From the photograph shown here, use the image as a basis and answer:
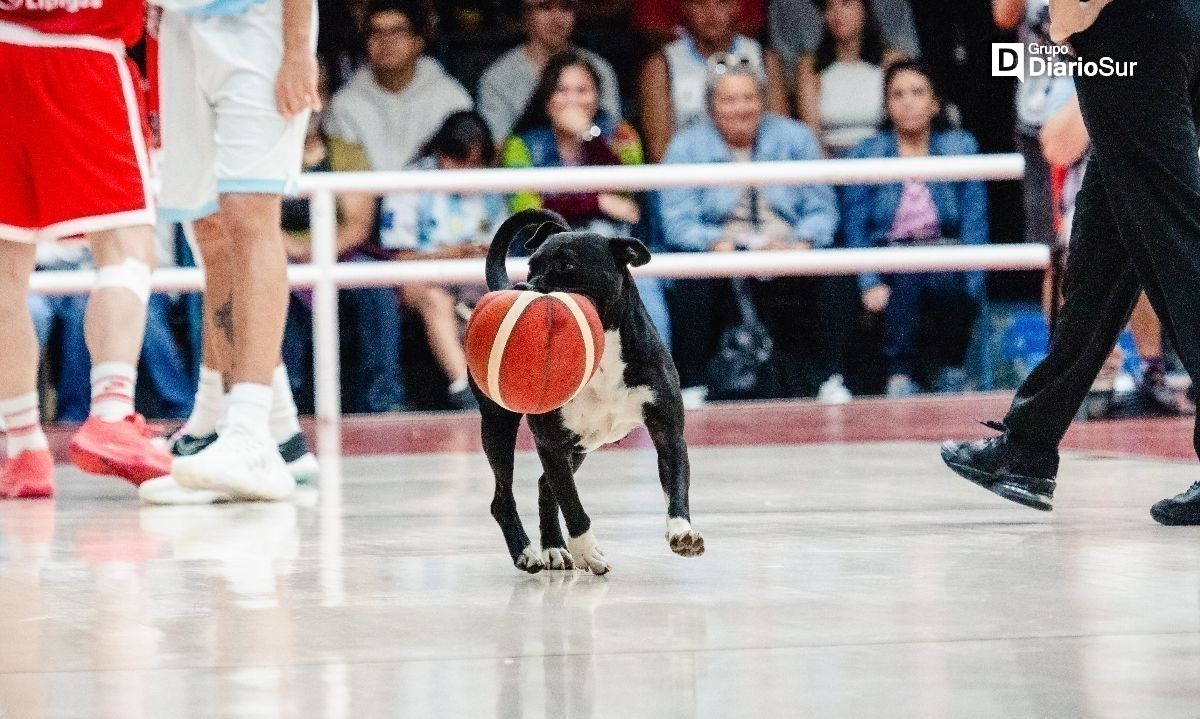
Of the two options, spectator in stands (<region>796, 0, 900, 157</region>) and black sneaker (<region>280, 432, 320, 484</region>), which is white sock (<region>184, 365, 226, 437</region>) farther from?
spectator in stands (<region>796, 0, 900, 157</region>)

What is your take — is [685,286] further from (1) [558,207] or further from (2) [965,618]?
(2) [965,618]

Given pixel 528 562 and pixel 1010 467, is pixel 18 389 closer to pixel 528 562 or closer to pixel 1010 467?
pixel 528 562

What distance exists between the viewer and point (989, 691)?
1704 millimetres

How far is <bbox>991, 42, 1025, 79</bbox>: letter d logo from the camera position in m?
5.34

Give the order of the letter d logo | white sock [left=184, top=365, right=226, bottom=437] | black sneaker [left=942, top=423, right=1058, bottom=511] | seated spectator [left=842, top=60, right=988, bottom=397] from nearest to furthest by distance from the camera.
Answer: black sneaker [left=942, top=423, right=1058, bottom=511], white sock [left=184, top=365, right=226, bottom=437], the letter d logo, seated spectator [left=842, top=60, right=988, bottom=397]

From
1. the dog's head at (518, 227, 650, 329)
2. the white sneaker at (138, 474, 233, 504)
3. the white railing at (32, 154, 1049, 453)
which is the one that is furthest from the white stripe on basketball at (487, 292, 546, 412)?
the white railing at (32, 154, 1049, 453)

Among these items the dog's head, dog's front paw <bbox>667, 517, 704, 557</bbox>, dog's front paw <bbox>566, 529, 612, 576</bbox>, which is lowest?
dog's front paw <bbox>566, 529, 612, 576</bbox>

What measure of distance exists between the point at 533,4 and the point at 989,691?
20.0ft

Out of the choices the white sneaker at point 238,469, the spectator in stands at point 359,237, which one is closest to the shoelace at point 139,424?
the white sneaker at point 238,469

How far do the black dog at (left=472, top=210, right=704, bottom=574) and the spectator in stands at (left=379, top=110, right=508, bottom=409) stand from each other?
14.1 ft

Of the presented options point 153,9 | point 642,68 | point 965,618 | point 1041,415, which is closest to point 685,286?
point 642,68

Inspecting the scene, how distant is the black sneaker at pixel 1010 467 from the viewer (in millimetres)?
3207

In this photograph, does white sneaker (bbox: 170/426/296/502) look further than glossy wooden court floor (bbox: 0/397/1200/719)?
Yes

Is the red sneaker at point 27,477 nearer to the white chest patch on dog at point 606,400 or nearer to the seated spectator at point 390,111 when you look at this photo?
the white chest patch on dog at point 606,400
